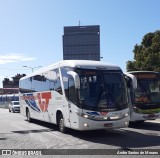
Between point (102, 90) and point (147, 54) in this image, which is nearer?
point (102, 90)

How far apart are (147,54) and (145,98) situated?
29.9 m

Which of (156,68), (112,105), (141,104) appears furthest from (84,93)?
(156,68)

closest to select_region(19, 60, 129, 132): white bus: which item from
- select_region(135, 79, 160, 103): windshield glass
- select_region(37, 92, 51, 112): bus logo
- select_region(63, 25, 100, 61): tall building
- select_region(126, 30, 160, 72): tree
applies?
select_region(37, 92, 51, 112): bus logo

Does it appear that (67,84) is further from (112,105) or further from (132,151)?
(132,151)

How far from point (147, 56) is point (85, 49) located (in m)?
41.0

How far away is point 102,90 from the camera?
46.4ft

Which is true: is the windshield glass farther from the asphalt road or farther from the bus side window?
the bus side window

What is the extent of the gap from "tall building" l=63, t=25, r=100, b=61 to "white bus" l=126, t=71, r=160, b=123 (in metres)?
63.2

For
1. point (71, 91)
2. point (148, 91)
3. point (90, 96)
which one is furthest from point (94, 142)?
point (148, 91)

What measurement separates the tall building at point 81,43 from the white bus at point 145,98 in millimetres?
63168

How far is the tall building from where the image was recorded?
3324 inches

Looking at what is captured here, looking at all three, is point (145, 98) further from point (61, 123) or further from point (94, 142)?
point (94, 142)

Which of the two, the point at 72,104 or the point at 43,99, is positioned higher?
the point at 72,104

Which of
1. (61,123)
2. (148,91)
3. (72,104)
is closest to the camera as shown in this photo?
(72,104)
